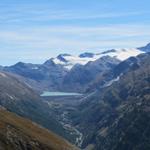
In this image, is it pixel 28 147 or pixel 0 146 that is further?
pixel 28 147

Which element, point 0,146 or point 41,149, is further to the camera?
point 41,149

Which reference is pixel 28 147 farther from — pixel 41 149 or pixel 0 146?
pixel 0 146

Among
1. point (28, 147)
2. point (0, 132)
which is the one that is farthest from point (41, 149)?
point (0, 132)

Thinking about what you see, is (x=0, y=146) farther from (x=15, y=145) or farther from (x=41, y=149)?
(x=41, y=149)

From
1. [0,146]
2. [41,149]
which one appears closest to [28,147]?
[41,149]

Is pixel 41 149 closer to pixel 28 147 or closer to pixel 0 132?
pixel 28 147
